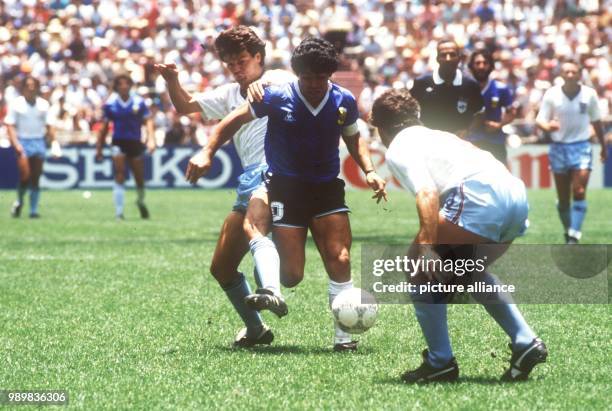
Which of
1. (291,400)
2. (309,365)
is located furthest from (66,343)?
(291,400)

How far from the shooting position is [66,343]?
790 cm

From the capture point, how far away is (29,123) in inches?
848

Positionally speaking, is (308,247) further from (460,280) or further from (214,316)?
(460,280)

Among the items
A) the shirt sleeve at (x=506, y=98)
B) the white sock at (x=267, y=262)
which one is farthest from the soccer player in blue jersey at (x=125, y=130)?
the white sock at (x=267, y=262)

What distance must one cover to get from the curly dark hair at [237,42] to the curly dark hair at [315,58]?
0.73m

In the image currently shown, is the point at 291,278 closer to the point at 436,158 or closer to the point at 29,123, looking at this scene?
the point at 436,158

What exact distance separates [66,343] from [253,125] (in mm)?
1855

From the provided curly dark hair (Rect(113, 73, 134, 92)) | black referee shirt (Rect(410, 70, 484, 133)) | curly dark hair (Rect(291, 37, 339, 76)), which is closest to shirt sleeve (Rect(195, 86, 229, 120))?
curly dark hair (Rect(291, 37, 339, 76))

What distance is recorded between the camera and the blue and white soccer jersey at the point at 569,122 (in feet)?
48.8

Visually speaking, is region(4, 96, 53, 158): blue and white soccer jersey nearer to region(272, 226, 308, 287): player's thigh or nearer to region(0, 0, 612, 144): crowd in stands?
region(0, 0, 612, 144): crowd in stands

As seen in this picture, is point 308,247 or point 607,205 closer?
point 308,247

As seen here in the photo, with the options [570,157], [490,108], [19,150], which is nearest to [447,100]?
[490,108]

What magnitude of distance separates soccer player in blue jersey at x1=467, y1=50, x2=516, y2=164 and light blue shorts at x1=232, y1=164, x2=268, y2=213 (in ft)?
23.2

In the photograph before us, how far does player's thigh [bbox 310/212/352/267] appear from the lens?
7.40 metres
